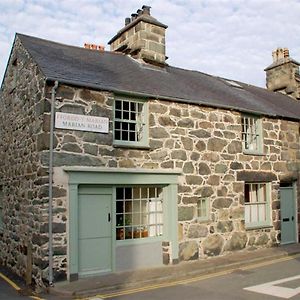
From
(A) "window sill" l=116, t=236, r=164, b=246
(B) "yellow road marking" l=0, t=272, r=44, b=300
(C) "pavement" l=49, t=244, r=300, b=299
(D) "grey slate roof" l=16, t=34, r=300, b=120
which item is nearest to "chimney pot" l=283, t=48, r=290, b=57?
(D) "grey slate roof" l=16, t=34, r=300, b=120

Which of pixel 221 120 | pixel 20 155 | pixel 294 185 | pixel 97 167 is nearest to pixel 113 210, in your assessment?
pixel 97 167

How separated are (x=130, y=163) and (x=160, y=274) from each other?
2.85 m

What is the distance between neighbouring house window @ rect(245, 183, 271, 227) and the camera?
42.7 ft

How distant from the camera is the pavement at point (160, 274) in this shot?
8430mm

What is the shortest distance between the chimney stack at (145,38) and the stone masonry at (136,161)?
302 centimetres

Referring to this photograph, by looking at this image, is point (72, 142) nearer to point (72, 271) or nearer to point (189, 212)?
point (72, 271)

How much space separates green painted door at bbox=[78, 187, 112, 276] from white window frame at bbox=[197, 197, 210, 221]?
9.62 feet

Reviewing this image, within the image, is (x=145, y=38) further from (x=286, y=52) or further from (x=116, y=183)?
(x=286, y=52)

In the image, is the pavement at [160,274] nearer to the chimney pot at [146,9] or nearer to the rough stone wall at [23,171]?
the rough stone wall at [23,171]

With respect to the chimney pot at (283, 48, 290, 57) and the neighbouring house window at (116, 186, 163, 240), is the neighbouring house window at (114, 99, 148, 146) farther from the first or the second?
the chimney pot at (283, 48, 290, 57)

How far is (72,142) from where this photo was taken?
9484 millimetres

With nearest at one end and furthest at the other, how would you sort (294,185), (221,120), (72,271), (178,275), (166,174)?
(72,271) → (178,275) → (166,174) → (221,120) → (294,185)

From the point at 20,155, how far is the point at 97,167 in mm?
2599

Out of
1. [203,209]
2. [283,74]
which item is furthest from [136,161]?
[283,74]
